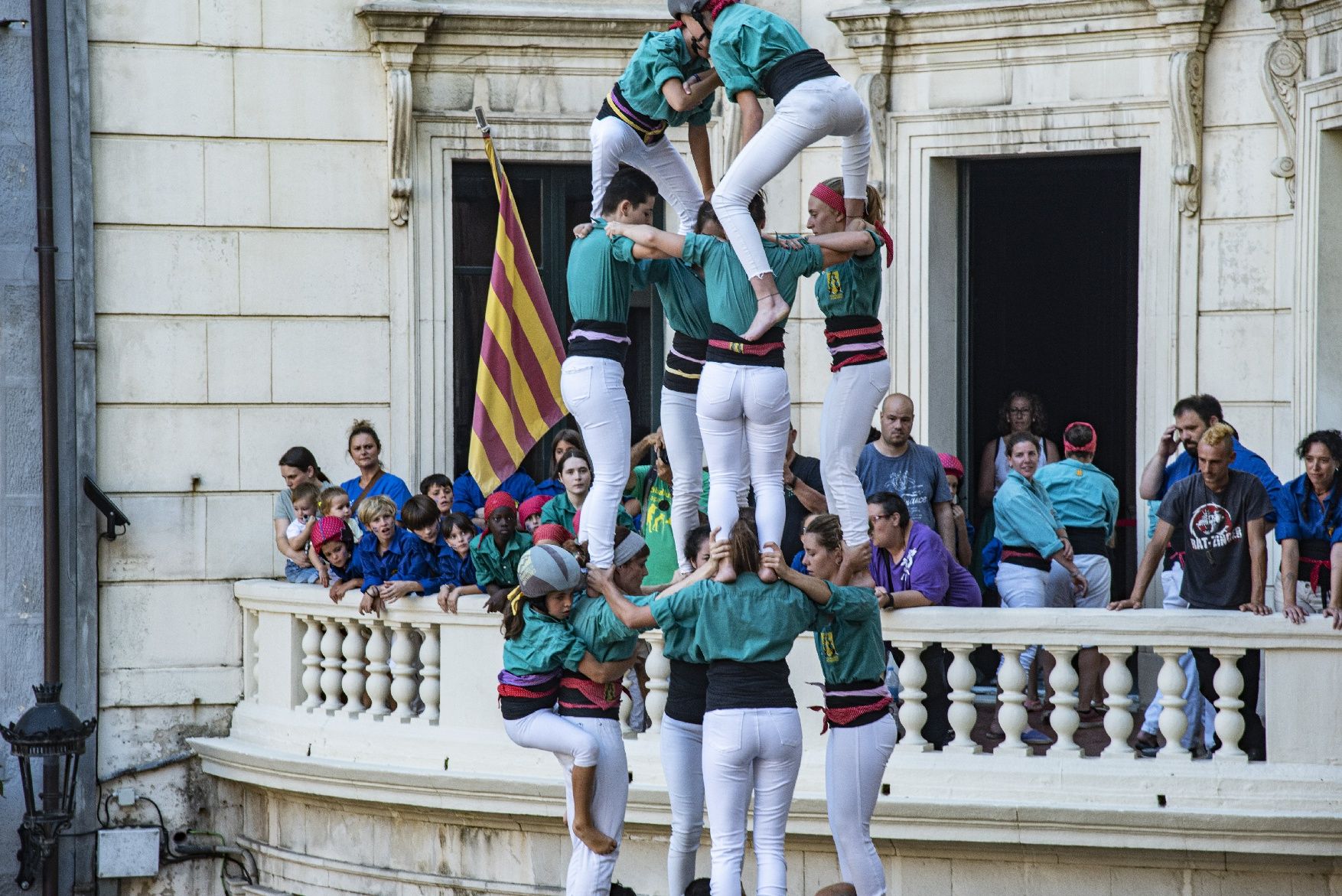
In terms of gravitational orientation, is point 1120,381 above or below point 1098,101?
below

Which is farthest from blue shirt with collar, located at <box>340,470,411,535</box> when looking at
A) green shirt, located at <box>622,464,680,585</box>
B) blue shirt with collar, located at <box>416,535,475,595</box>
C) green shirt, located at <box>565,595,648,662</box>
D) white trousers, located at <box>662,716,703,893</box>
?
white trousers, located at <box>662,716,703,893</box>

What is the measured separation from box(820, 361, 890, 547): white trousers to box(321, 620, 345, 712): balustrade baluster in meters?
3.53

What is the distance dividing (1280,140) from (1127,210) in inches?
48.6

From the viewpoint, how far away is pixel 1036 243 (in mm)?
13898

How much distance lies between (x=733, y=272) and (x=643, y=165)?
3.29 feet

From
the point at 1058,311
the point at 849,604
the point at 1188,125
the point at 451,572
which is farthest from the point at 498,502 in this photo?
the point at 1058,311

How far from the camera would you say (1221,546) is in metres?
9.42

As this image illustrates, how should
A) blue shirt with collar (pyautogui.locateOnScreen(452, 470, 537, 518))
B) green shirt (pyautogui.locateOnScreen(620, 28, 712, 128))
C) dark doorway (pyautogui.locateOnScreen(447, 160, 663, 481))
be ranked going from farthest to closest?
dark doorway (pyautogui.locateOnScreen(447, 160, 663, 481)), blue shirt with collar (pyautogui.locateOnScreen(452, 470, 537, 518)), green shirt (pyautogui.locateOnScreen(620, 28, 712, 128))

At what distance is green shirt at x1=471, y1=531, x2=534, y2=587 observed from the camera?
9.86m

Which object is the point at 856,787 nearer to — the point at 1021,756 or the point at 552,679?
the point at 552,679

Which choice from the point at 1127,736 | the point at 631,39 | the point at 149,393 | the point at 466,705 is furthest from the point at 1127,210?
the point at 149,393

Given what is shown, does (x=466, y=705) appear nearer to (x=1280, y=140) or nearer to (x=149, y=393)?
(x=149, y=393)

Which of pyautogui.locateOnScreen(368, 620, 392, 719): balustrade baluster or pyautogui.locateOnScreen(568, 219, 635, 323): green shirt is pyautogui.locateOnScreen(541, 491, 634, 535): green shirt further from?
pyautogui.locateOnScreen(568, 219, 635, 323): green shirt

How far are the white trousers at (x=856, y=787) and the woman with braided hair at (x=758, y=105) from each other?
1.67 metres
